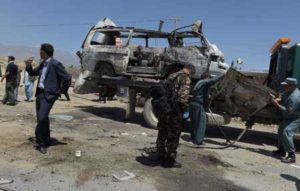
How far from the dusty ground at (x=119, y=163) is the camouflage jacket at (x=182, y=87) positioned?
1.06 metres

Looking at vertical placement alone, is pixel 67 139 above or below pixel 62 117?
above

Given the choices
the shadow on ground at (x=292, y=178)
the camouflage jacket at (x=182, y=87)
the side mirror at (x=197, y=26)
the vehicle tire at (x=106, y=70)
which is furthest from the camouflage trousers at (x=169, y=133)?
the vehicle tire at (x=106, y=70)

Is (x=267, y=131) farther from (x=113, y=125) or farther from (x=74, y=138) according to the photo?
(x=74, y=138)

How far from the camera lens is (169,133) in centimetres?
688

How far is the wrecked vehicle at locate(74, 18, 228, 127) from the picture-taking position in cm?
1137

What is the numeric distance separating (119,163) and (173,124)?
3.45 feet

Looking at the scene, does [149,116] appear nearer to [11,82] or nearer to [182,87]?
[182,87]

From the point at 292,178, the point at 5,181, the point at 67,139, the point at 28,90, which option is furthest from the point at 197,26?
the point at 5,181

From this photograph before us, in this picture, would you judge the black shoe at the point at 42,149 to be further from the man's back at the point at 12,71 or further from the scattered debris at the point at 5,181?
the man's back at the point at 12,71

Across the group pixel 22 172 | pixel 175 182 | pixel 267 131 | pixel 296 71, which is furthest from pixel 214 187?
pixel 267 131

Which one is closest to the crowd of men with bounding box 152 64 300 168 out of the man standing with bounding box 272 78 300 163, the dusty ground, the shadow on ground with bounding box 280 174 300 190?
the man standing with bounding box 272 78 300 163

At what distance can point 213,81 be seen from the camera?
920 cm

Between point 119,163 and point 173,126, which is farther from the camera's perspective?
point 119,163

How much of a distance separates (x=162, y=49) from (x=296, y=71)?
3.93m
